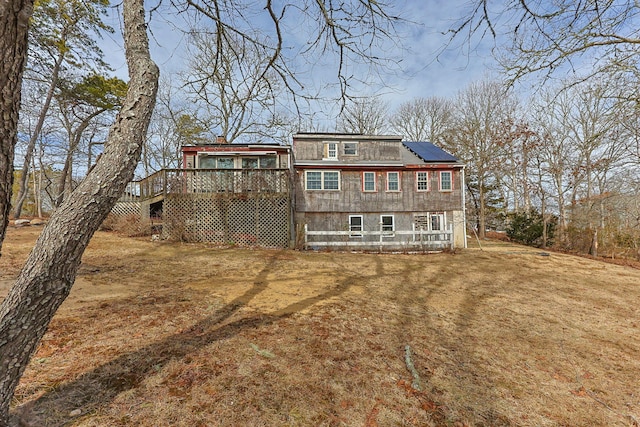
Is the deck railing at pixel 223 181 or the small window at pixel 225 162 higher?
the small window at pixel 225 162

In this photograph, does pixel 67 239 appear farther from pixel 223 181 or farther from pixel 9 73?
pixel 223 181

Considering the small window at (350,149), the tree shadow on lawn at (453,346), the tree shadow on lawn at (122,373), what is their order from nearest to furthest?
1. the tree shadow on lawn at (122,373)
2. the tree shadow on lawn at (453,346)
3. the small window at (350,149)

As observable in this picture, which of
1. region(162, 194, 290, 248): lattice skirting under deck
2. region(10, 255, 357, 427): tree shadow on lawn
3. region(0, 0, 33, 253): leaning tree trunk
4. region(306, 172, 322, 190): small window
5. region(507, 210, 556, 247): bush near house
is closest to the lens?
region(0, 0, 33, 253): leaning tree trunk

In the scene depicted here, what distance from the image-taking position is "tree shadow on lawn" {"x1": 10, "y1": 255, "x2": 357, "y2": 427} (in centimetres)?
180

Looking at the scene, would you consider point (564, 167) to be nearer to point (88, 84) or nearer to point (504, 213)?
point (504, 213)

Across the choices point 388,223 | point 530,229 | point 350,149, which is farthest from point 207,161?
point 530,229

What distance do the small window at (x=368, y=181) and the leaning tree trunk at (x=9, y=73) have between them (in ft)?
46.1

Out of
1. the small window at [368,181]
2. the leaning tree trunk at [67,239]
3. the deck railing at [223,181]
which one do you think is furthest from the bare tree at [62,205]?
the small window at [368,181]

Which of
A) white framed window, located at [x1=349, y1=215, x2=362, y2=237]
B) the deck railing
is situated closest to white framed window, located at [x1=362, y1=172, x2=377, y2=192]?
white framed window, located at [x1=349, y1=215, x2=362, y2=237]

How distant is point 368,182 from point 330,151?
2.75 m

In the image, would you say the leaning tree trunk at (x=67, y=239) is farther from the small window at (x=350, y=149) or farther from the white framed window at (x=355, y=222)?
the small window at (x=350, y=149)

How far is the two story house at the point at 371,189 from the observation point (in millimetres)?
14539

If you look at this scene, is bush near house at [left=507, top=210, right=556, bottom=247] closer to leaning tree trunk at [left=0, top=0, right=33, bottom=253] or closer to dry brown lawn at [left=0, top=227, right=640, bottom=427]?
dry brown lawn at [left=0, top=227, right=640, bottom=427]

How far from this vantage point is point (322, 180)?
14.6m
